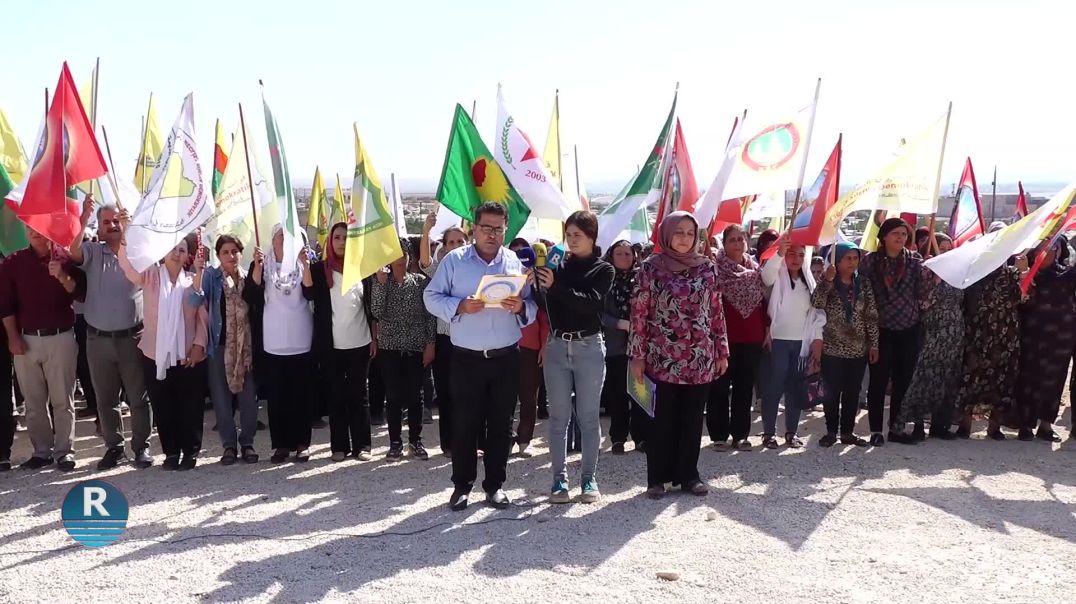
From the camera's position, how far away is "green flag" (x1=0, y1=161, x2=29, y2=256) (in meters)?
7.27

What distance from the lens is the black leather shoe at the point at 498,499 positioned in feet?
18.9

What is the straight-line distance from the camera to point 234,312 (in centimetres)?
681

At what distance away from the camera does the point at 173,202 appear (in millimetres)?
6422

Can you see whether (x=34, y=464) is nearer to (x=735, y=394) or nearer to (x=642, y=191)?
(x=642, y=191)

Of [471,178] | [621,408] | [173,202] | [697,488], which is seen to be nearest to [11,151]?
[173,202]

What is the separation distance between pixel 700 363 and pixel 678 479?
2.91 ft

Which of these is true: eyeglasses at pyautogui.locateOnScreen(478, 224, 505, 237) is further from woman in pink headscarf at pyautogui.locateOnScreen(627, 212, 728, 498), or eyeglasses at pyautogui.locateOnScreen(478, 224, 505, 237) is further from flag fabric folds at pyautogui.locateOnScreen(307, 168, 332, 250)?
flag fabric folds at pyautogui.locateOnScreen(307, 168, 332, 250)

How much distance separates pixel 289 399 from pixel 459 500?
6.47 ft

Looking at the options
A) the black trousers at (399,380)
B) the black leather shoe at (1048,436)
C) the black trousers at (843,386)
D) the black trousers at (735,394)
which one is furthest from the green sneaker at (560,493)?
the black leather shoe at (1048,436)

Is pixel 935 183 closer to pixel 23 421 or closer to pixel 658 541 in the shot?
pixel 658 541

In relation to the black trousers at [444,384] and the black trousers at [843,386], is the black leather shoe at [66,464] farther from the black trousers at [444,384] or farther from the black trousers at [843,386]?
the black trousers at [843,386]

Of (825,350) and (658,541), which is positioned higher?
(825,350)

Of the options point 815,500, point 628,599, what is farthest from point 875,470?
point 628,599

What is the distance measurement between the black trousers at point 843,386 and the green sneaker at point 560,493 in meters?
2.70
